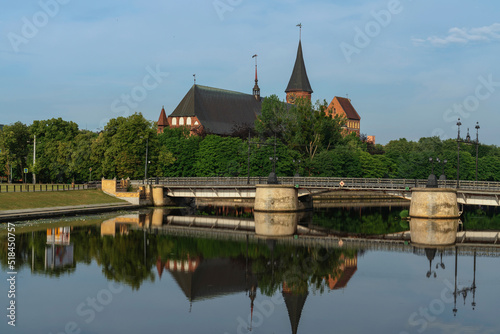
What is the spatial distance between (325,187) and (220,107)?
75.7 metres

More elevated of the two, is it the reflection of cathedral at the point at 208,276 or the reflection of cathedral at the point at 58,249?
the reflection of cathedral at the point at 58,249

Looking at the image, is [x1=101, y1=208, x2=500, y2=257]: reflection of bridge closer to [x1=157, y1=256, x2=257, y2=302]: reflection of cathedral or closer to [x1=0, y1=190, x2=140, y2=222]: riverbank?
[x1=0, y1=190, x2=140, y2=222]: riverbank

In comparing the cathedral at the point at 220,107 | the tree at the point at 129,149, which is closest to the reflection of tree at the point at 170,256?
the tree at the point at 129,149

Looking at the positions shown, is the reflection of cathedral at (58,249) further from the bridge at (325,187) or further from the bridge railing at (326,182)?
the bridge railing at (326,182)

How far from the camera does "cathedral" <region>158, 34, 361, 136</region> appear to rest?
5320 inches

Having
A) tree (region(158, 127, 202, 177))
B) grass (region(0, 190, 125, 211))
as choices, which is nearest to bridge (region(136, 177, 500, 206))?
grass (region(0, 190, 125, 211))

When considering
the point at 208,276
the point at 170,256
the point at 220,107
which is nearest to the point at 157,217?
the point at 170,256

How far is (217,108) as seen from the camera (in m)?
140

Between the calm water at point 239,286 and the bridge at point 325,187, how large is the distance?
17910 millimetres

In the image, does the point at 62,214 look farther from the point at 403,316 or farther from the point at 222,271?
the point at 403,316

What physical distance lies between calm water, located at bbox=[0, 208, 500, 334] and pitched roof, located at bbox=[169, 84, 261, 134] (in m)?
87.9

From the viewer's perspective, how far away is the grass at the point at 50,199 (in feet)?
195

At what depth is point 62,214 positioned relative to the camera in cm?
5866

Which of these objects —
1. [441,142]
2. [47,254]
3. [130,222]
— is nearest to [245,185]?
[130,222]
